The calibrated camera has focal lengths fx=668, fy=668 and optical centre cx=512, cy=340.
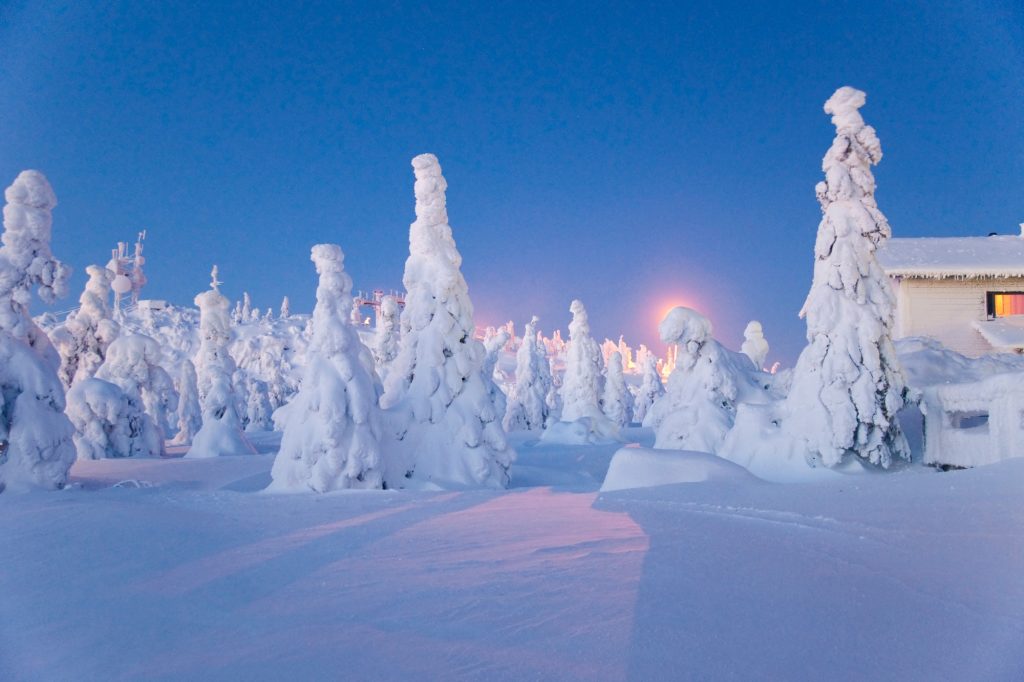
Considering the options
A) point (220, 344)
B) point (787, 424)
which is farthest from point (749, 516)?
point (220, 344)

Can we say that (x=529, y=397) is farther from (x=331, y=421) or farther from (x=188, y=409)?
(x=331, y=421)

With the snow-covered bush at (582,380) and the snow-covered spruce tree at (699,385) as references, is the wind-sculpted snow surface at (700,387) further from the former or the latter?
the snow-covered bush at (582,380)

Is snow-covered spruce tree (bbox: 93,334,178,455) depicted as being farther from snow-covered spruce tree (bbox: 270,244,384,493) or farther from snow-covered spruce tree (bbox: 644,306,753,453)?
snow-covered spruce tree (bbox: 644,306,753,453)

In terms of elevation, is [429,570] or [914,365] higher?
[914,365]

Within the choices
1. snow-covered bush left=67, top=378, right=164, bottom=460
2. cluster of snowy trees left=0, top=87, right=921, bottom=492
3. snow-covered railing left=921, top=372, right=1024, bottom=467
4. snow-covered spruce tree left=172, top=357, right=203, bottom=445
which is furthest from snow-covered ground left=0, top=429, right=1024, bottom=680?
snow-covered spruce tree left=172, top=357, right=203, bottom=445

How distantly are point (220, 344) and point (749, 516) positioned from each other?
27.6 meters

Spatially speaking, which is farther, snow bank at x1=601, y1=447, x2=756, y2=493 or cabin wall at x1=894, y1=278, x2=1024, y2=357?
cabin wall at x1=894, y1=278, x2=1024, y2=357

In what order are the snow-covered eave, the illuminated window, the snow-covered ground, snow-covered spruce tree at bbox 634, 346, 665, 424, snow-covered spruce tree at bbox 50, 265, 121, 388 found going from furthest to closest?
snow-covered spruce tree at bbox 634, 346, 665, 424, snow-covered spruce tree at bbox 50, 265, 121, 388, the illuminated window, the snow-covered eave, the snow-covered ground

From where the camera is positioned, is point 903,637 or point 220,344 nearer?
point 903,637

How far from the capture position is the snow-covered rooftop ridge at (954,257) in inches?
915

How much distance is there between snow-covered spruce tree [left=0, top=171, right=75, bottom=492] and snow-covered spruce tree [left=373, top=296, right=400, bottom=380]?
23875 mm

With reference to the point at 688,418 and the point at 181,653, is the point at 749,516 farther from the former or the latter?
the point at 688,418

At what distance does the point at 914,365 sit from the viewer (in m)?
16.3

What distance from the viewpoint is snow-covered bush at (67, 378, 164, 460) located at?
24688 mm
